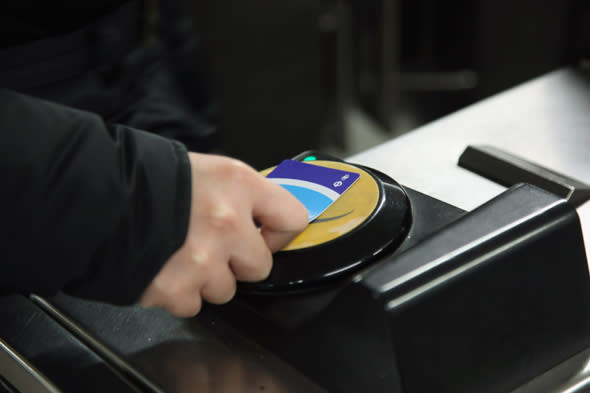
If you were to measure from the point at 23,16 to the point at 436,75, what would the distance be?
5.47 feet

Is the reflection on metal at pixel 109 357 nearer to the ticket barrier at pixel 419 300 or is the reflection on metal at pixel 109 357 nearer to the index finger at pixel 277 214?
the ticket barrier at pixel 419 300

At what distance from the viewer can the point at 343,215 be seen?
0.50 meters

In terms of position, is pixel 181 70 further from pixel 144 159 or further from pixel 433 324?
pixel 433 324

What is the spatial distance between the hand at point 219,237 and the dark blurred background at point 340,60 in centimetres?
121

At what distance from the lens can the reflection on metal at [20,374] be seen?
47 centimetres

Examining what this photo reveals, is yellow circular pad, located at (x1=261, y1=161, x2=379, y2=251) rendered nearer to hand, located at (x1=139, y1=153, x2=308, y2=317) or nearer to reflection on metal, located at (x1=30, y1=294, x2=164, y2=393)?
hand, located at (x1=139, y1=153, x2=308, y2=317)

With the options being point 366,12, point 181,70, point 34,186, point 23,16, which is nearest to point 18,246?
point 34,186

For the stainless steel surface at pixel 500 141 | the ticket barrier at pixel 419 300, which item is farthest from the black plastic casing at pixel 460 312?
the stainless steel surface at pixel 500 141

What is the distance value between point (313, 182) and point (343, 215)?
54mm

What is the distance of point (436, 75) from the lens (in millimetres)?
2285

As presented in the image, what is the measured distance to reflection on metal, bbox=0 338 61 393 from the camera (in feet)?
1.55

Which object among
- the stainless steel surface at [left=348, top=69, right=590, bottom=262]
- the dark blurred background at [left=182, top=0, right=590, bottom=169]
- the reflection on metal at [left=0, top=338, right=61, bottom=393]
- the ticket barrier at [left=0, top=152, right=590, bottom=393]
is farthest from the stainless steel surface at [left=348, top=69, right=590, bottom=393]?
the dark blurred background at [left=182, top=0, right=590, bottom=169]

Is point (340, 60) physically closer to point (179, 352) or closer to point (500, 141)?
point (500, 141)

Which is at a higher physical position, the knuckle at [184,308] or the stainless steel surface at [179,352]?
the knuckle at [184,308]
